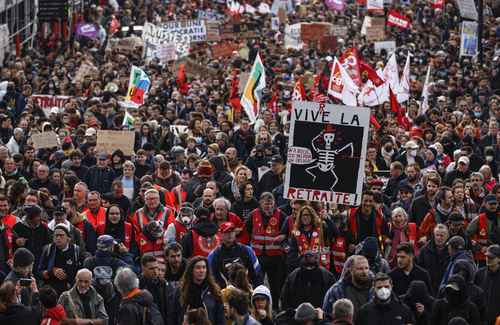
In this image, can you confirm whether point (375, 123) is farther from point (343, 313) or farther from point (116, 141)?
point (343, 313)

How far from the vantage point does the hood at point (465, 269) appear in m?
11.9

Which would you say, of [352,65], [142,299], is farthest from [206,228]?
[352,65]

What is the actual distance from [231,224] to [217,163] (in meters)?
4.21

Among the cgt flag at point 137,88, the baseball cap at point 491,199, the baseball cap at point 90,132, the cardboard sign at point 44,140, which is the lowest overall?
the cgt flag at point 137,88

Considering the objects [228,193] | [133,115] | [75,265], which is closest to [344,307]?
[75,265]

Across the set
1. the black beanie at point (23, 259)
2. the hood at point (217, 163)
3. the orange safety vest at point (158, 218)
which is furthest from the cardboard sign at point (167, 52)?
the black beanie at point (23, 259)

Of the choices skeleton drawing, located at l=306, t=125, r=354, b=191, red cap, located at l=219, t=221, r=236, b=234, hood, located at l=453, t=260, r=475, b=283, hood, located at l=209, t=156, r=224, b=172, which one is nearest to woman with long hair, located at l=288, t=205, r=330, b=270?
skeleton drawing, located at l=306, t=125, r=354, b=191

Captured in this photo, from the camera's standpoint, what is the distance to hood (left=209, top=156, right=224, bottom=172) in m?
16.8

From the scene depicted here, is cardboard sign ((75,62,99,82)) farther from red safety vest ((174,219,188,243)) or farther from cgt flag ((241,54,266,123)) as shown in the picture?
red safety vest ((174,219,188,243))

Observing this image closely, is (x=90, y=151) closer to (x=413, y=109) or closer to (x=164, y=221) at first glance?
(x=164, y=221)

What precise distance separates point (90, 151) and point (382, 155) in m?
3.73

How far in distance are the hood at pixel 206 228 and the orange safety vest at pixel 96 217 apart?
122 cm

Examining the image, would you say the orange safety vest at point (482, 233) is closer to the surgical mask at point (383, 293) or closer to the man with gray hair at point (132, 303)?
the surgical mask at point (383, 293)

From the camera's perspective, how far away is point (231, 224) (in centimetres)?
1275
